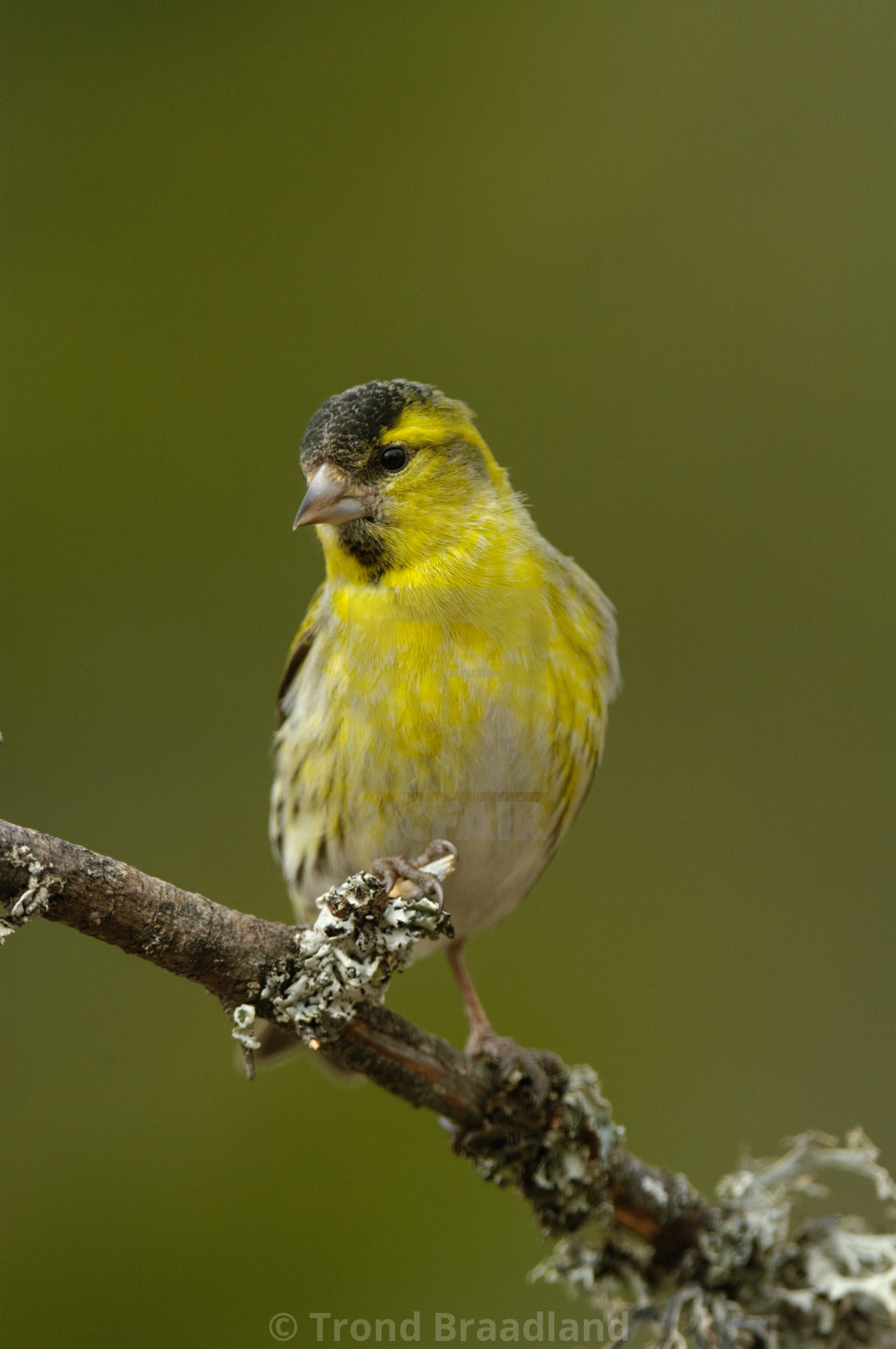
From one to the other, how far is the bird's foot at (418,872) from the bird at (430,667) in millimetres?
209

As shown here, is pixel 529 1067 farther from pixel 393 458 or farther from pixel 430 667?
pixel 393 458

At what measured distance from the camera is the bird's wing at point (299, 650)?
2375 millimetres

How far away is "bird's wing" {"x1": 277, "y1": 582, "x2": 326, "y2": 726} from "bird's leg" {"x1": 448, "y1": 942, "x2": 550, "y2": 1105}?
25.1 inches

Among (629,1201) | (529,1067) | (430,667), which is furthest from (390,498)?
(629,1201)

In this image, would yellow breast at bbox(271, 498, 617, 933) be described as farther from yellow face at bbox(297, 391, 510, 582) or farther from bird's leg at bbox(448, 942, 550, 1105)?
bird's leg at bbox(448, 942, 550, 1105)

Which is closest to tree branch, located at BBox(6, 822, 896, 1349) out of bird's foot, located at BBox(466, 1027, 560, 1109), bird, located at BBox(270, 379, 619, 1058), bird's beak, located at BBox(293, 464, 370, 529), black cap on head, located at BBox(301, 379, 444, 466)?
bird's foot, located at BBox(466, 1027, 560, 1109)

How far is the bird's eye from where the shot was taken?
2221mm

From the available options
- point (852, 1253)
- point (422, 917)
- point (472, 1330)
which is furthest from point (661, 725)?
point (422, 917)

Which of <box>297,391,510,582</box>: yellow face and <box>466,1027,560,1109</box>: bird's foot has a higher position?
<box>297,391,510,582</box>: yellow face

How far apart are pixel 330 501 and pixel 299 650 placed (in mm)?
414

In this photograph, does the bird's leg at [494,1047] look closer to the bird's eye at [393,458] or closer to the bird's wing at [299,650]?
the bird's wing at [299,650]

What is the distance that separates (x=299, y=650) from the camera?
245 cm

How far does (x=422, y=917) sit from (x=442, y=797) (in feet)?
1.45

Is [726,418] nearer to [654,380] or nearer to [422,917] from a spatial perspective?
[654,380]
